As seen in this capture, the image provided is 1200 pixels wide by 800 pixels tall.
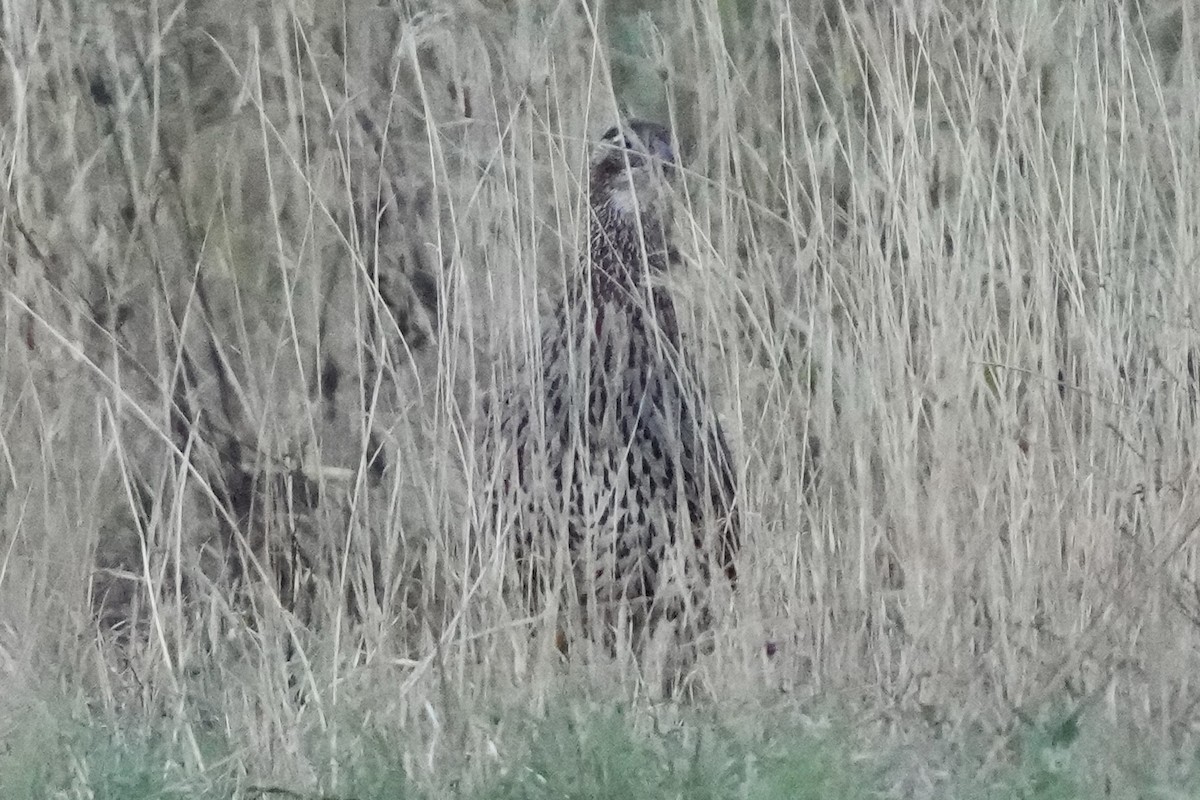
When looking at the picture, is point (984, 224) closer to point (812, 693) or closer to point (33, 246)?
point (812, 693)

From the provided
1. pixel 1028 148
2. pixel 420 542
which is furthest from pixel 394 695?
pixel 1028 148

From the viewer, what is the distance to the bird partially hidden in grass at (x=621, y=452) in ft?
10.3

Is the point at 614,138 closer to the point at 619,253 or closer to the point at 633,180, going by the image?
the point at 633,180

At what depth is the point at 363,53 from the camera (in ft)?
12.7

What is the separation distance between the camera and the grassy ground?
265 centimetres

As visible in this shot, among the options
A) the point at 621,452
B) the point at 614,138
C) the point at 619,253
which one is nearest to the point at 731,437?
the point at 621,452

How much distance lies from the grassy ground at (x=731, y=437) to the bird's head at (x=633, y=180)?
0.10m

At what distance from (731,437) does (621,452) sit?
235 mm

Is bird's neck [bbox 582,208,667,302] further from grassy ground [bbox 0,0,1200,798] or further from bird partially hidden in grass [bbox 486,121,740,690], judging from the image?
grassy ground [bbox 0,0,1200,798]

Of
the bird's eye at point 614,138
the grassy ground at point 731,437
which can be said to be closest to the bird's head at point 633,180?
the bird's eye at point 614,138

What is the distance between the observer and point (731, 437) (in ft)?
11.2

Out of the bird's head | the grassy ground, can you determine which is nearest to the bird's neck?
the bird's head

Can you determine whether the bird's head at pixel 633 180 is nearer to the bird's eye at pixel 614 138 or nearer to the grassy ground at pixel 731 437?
the bird's eye at pixel 614 138

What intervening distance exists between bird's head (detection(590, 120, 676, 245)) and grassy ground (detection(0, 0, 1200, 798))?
0.10 meters
